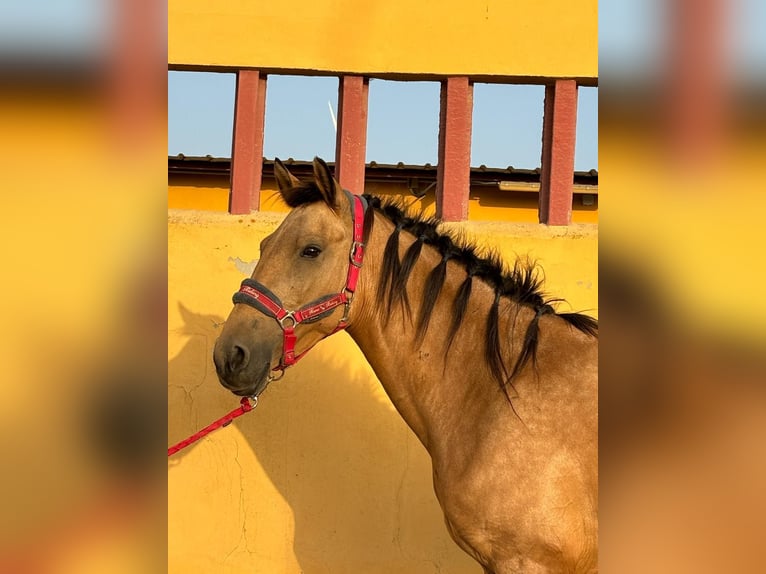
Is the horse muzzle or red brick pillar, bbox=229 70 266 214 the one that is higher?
red brick pillar, bbox=229 70 266 214

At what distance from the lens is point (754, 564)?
0.70 meters

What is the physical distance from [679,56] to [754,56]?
54 mm

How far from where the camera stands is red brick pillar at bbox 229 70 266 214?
521 cm

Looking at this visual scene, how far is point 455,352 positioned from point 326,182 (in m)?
0.84

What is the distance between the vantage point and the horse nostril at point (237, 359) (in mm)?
3236

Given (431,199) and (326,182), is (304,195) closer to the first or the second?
(326,182)

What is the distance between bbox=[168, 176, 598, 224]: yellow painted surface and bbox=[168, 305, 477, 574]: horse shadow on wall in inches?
234

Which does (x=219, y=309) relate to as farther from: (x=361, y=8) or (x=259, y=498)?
(x=361, y=8)

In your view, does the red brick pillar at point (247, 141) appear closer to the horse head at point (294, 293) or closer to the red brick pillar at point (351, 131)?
the red brick pillar at point (351, 131)

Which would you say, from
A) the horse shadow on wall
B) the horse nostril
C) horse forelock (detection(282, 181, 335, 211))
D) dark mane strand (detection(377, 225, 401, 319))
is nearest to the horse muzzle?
the horse nostril

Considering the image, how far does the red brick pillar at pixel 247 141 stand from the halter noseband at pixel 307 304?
1.90 m

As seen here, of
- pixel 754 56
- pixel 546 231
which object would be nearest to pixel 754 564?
pixel 754 56

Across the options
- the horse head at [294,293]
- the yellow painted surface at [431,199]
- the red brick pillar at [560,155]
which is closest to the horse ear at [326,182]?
the horse head at [294,293]

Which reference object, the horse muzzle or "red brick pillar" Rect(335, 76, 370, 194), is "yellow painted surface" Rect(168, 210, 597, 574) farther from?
the horse muzzle
